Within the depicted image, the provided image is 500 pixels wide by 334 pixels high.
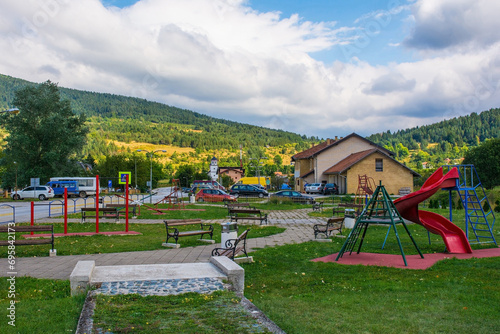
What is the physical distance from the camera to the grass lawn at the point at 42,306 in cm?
492

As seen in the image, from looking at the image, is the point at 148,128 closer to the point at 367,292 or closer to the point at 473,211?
the point at 473,211

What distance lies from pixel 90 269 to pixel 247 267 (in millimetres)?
3427

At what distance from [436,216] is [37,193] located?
43587 mm

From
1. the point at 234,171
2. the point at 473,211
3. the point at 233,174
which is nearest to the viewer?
the point at 473,211

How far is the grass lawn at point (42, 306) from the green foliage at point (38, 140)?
47.3 metres

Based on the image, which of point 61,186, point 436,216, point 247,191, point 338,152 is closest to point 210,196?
point 247,191

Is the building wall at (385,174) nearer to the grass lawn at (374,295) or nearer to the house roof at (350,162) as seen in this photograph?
the house roof at (350,162)

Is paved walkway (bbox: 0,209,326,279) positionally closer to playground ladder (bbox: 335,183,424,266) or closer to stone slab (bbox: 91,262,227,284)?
stone slab (bbox: 91,262,227,284)

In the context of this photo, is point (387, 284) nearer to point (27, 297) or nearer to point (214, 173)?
point (27, 297)

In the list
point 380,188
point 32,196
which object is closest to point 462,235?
point 380,188

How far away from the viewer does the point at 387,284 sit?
A: 24.7 ft

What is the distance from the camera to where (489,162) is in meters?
66.6

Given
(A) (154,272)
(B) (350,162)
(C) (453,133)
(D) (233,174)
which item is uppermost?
(C) (453,133)

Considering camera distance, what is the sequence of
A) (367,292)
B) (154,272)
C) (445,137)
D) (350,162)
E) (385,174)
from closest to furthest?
(367,292) → (154,272) → (385,174) → (350,162) → (445,137)
